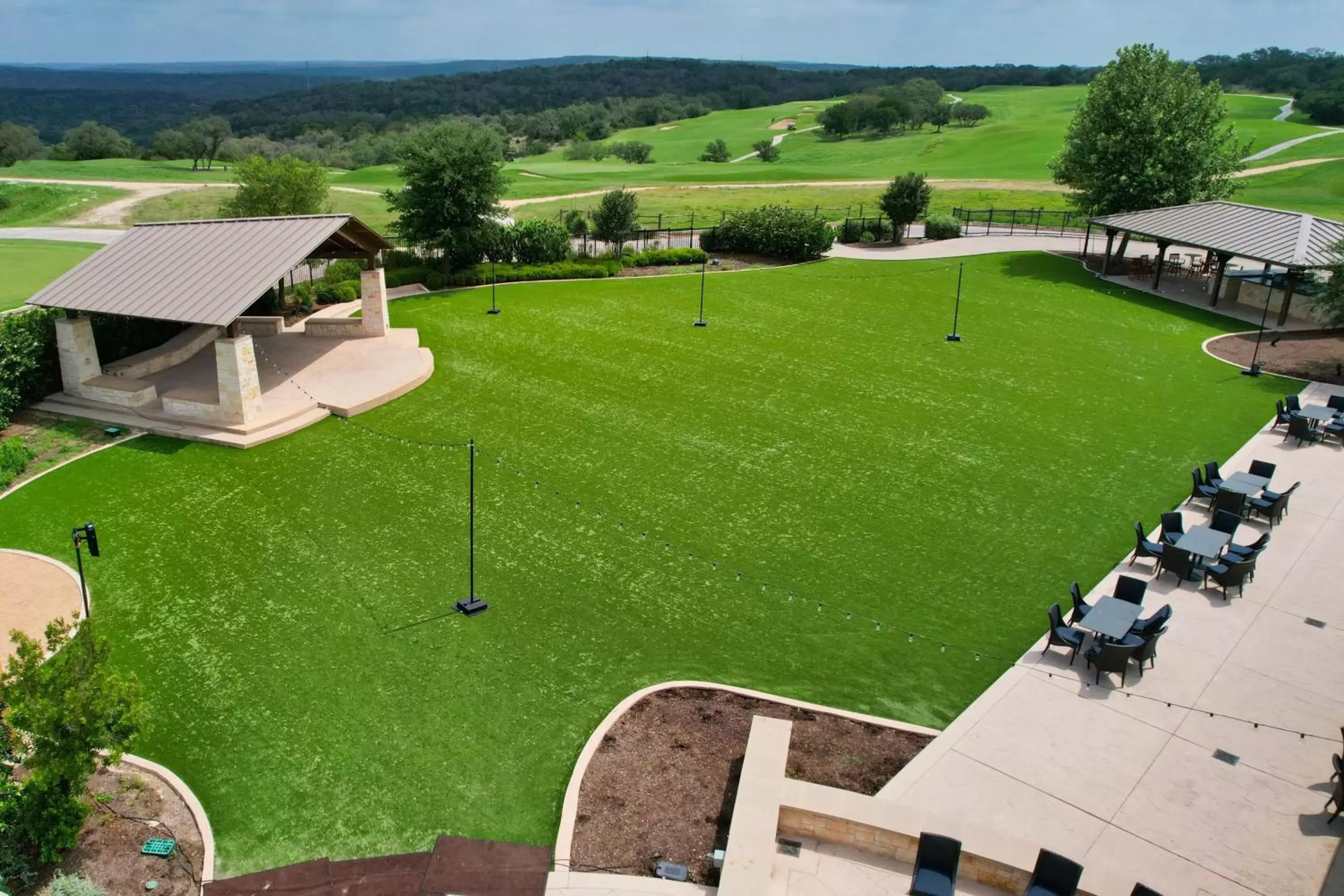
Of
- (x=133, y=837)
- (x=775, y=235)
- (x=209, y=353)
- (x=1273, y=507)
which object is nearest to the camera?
(x=133, y=837)

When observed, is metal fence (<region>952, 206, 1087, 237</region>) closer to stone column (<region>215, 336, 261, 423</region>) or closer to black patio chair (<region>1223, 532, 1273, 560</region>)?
black patio chair (<region>1223, 532, 1273, 560</region>)

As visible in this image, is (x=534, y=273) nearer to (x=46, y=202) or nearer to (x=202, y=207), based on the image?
(x=202, y=207)

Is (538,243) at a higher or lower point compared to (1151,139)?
lower

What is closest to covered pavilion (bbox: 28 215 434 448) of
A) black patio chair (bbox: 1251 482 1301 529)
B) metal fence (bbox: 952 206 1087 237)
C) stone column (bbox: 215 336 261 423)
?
stone column (bbox: 215 336 261 423)

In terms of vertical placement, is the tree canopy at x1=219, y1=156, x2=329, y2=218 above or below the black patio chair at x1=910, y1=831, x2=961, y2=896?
above

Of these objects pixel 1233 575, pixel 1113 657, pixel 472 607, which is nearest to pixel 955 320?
pixel 1233 575

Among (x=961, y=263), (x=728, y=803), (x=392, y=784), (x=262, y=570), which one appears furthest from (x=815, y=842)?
(x=961, y=263)
